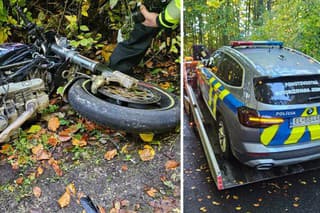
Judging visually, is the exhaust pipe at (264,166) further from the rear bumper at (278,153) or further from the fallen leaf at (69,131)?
the fallen leaf at (69,131)

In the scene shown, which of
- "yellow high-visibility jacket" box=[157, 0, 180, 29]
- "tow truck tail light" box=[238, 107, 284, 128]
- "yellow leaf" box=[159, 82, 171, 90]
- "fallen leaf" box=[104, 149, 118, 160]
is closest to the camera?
"tow truck tail light" box=[238, 107, 284, 128]

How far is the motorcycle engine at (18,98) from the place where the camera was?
1.61 meters

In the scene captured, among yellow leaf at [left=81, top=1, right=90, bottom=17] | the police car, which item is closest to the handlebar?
yellow leaf at [left=81, top=1, right=90, bottom=17]

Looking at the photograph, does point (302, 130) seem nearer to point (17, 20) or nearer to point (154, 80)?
point (154, 80)

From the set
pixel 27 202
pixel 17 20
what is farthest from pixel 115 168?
pixel 17 20

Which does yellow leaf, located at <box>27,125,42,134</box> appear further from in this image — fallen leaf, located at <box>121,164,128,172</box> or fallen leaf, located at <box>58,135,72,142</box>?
fallen leaf, located at <box>121,164,128,172</box>

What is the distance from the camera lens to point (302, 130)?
2.92ft

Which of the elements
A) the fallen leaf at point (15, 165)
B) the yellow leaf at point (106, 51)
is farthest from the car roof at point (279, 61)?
the yellow leaf at point (106, 51)

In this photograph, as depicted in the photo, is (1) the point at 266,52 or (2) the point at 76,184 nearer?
(1) the point at 266,52

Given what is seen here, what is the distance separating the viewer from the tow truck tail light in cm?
88

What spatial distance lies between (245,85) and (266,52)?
0.10 metres

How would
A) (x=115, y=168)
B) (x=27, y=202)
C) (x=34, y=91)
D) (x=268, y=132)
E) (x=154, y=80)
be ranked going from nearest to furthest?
1. (x=268, y=132)
2. (x=27, y=202)
3. (x=115, y=168)
4. (x=34, y=91)
5. (x=154, y=80)

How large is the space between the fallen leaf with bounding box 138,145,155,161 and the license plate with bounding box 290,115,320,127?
77 cm

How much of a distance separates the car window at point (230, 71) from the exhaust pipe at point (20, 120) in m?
1.02
